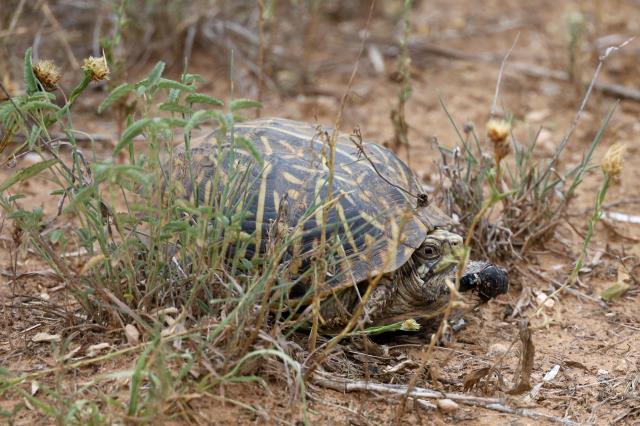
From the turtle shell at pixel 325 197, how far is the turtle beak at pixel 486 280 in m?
0.22

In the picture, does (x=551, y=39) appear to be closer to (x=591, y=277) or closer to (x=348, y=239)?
(x=591, y=277)

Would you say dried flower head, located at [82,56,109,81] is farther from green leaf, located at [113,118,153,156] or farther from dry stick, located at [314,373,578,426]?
dry stick, located at [314,373,578,426]

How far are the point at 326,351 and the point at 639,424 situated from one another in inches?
42.6

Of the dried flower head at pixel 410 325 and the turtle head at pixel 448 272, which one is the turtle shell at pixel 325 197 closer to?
the turtle head at pixel 448 272

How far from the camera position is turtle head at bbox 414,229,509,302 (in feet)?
9.91

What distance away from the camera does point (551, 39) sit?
6664mm

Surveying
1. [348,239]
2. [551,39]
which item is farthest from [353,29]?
[348,239]

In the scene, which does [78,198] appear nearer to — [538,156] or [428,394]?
[428,394]

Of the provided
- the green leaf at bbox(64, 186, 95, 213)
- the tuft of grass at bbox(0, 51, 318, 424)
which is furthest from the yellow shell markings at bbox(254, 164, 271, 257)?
the green leaf at bbox(64, 186, 95, 213)

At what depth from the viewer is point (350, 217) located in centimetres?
294

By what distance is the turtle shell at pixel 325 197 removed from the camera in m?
2.88

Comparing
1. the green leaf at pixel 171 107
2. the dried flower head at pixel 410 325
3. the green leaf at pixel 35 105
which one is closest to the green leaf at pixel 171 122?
the green leaf at pixel 171 107

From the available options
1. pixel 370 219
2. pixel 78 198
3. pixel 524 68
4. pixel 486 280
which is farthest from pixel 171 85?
pixel 524 68

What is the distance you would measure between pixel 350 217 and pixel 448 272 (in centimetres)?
48
